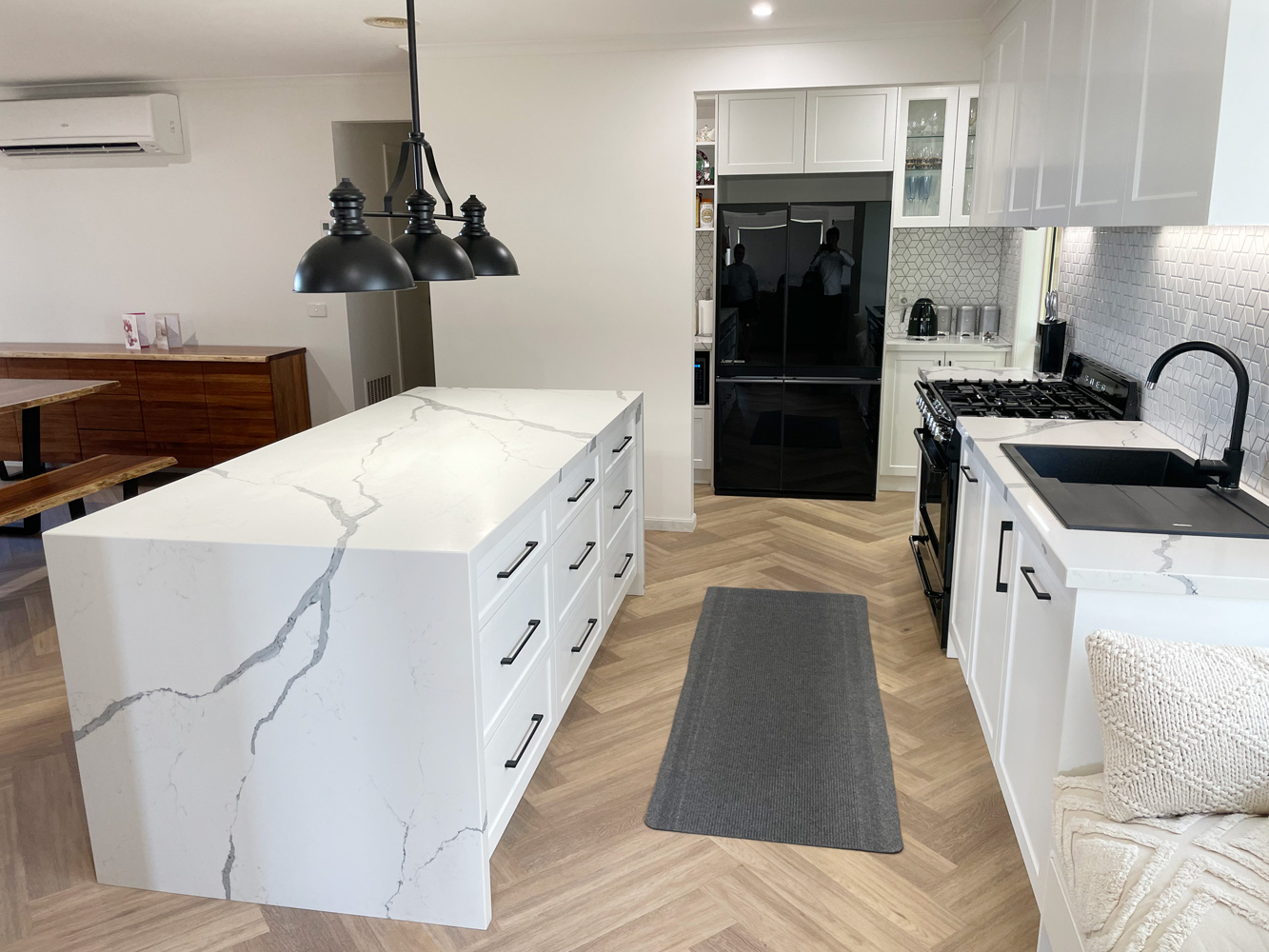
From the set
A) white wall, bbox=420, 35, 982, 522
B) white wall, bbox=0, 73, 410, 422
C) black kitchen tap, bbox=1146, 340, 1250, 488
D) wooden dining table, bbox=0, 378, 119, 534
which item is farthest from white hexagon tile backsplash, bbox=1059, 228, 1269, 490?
wooden dining table, bbox=0, 378, 119, 534

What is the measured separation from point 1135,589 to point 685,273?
3.08 m

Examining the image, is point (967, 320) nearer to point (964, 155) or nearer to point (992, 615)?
point (964, 155)

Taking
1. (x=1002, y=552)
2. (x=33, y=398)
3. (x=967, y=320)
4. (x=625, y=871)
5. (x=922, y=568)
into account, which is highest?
(x=967, y=320)

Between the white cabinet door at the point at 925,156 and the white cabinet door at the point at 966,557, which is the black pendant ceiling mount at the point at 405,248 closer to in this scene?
the white cabinet door at the point at 966,557

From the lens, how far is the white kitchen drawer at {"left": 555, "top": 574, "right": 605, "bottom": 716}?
269 cm

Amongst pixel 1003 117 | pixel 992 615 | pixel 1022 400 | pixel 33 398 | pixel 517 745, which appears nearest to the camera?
pixel 517 745

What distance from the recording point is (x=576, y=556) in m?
2.82

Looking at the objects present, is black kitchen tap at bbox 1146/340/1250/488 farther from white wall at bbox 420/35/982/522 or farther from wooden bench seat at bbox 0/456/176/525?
wooden bench seat at bbox 0/456/176/525

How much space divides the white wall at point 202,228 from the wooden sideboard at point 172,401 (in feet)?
0.74

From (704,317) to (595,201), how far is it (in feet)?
4.92

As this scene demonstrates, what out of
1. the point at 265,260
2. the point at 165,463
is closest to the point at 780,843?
the point at 165,463

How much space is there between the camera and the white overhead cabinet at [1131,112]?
1.76 meters

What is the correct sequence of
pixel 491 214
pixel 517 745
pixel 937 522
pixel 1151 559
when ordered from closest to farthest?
1. pixel 1151 559
2. pixel 517 745
3. pixel 937 522
4. pixel 491 214

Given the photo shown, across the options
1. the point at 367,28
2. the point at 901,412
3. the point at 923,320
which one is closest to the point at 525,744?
the point at 367,28
